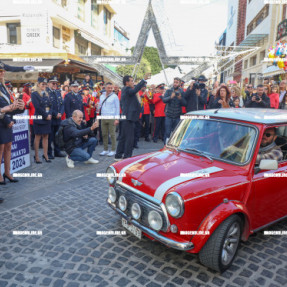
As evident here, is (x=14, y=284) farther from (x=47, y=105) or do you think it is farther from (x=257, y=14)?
(x=257, y=14)

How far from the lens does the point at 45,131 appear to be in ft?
22.0

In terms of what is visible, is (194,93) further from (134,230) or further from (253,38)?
(253,38)

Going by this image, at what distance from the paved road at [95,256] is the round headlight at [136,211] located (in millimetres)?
507

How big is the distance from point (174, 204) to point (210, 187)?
424mm

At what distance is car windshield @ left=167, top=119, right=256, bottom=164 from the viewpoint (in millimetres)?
3244

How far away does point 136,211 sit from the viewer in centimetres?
311

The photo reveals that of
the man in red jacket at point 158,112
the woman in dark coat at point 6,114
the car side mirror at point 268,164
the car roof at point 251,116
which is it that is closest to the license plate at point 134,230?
the car side mirror at point 268,164

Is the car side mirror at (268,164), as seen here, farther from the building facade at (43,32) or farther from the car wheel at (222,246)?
the building facade at (43,32)

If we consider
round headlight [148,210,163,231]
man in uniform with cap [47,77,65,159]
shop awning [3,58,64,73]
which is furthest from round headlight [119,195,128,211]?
shop awning [3,58,64,73]

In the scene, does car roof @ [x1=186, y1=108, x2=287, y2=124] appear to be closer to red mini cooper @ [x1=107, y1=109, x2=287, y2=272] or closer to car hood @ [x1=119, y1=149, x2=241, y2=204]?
red mini cooper @ [x1=107, y1=109, x2=287, y2=272]

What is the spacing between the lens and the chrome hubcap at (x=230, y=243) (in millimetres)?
2895

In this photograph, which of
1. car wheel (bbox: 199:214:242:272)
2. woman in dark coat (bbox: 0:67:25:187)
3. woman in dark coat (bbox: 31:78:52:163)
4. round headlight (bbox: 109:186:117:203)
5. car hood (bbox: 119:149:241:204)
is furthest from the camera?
woman in dark coat (bbox: 31:78:52:163)

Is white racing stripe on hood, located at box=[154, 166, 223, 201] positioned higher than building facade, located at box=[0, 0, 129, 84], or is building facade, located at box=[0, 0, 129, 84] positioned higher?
building facade, located at box=[0, 0, 129, 84]

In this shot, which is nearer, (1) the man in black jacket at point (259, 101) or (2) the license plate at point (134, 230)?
(2) the license plate at point (134, 230)
